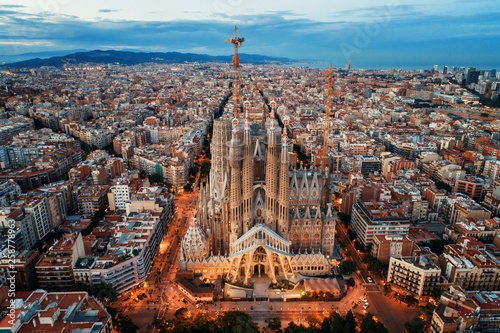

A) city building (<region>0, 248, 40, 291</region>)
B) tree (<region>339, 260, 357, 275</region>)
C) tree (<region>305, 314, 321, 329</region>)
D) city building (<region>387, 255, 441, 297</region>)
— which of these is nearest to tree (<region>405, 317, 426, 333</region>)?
city building (<region>387, 255, 441, 297</region>)

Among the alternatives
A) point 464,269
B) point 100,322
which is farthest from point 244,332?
point 464,269

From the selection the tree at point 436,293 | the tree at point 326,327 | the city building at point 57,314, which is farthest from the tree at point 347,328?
the city building at point 57,314

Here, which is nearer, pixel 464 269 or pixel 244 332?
pixel 244 332

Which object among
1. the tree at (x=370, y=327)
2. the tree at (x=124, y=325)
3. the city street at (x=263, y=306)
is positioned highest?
the tree at (x=370, y=327)

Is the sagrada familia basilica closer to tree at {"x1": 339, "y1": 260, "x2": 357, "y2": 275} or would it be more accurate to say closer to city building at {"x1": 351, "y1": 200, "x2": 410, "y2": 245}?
tree at {"x1": 339, "y1": 260, "x2": 357, "y2": 275}

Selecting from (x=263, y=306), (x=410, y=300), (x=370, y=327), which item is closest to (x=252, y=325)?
(x=263, y=306)

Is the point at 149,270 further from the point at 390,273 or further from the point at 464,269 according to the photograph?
the point at 464,269

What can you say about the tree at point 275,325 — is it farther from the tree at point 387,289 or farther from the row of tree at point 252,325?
the tree at point 387,289
